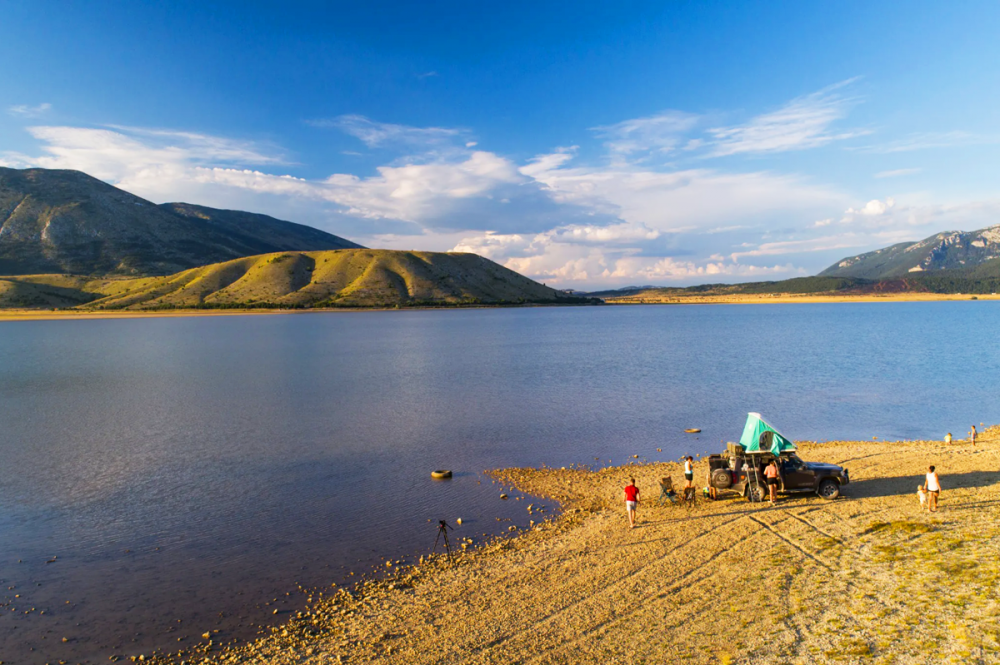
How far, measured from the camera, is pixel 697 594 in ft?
48.1

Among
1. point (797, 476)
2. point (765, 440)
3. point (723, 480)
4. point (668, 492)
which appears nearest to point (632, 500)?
point (668, 492)

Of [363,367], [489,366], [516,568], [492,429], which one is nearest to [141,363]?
[363,367]

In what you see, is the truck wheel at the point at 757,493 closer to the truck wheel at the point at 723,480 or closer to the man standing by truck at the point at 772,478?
the man standing by truck at the point at 772,478

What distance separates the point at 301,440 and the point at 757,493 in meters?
26.0

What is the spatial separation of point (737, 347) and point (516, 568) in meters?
77.1

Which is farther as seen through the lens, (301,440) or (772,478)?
(301,440)

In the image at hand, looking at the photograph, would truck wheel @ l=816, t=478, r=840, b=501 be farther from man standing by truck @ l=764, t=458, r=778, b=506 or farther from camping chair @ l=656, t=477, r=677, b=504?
camping chair @ l=656, t=477, r=677, b=504

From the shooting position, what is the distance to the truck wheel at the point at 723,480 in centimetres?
2184

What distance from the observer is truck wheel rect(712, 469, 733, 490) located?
2184 cm

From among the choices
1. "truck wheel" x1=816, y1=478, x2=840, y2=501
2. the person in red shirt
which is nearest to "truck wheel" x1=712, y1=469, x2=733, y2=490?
"truck wheel" x1=816, y1=478, x2=840, y2=501

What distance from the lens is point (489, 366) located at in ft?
229

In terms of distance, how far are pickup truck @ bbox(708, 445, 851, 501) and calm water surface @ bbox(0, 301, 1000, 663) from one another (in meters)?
8.21

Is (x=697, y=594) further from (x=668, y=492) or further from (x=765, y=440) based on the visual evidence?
(x=765, y=440)

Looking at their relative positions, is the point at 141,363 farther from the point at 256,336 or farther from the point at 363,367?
the point at 256,336
